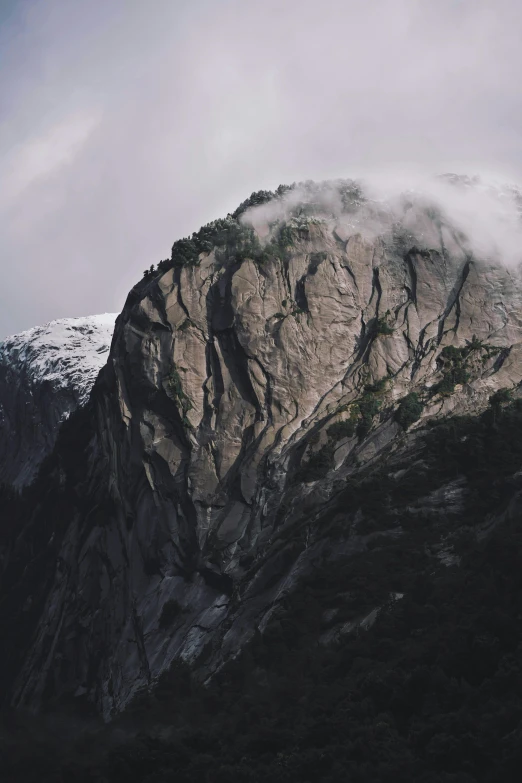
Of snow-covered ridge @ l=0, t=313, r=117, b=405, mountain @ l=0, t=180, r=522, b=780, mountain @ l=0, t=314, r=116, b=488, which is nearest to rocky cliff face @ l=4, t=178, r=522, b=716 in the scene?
mountain @ l=0, t=180, r=522, b=780

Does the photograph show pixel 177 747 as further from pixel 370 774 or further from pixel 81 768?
pixel 370 774

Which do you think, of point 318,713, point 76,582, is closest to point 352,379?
point 76,582

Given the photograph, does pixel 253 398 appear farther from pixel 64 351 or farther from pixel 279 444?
pixel 64 351

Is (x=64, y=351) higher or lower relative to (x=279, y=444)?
higher

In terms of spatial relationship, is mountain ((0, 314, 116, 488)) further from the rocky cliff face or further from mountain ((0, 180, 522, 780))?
the rocky cliff face

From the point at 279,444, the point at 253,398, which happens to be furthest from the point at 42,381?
the point at 279,444

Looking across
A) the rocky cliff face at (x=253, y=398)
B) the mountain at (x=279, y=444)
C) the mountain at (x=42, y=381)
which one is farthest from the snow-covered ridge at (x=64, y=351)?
the rocky cliff face at (x=253, y=398)
